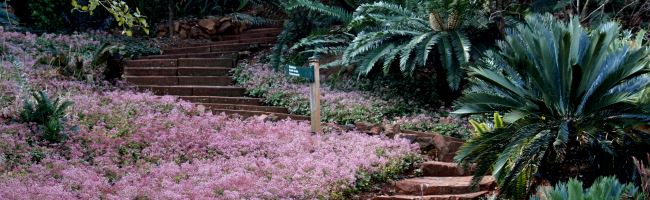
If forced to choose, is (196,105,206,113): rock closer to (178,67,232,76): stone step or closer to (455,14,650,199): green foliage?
(178,67,232,76): stone step

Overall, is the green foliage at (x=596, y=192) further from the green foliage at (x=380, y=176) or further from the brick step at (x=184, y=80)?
the brick step at (x=184, y=80)

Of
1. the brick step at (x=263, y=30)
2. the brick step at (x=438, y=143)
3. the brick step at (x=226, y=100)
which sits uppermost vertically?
the brick step at (x=263, y=30)

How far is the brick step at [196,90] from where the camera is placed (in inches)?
452

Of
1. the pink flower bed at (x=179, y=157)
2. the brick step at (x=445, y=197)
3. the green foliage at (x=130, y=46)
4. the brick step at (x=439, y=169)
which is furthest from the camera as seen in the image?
the green foliage at (x=130, y=46)

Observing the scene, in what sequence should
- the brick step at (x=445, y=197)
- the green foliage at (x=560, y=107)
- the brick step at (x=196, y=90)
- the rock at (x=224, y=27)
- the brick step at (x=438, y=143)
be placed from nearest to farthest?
the green foliage at (x=560, y=107) < the brick step at (x=445, y=197) < the brick step at (x=438, y=143) < the brick step at (x=196, y=90) < the rock at (x=224, y=27)

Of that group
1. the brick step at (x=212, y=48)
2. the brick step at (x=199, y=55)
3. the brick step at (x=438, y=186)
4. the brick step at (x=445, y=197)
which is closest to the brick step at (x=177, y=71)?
the brick step at (x=199, y=55)

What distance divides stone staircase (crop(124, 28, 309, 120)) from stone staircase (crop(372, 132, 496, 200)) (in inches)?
95.3

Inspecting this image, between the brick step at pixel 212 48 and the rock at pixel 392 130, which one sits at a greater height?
the brick step at pixel 212 48

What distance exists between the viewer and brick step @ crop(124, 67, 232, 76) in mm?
12312

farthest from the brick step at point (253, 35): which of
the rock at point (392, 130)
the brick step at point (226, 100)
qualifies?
the rock at point (392, 130)

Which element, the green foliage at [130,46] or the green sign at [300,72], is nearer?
the green sign at [300,72]

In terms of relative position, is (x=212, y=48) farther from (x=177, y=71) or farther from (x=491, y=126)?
(x=491, y=126)

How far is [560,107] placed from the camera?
654cm

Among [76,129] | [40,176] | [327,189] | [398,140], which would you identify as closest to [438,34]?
[398,140]
